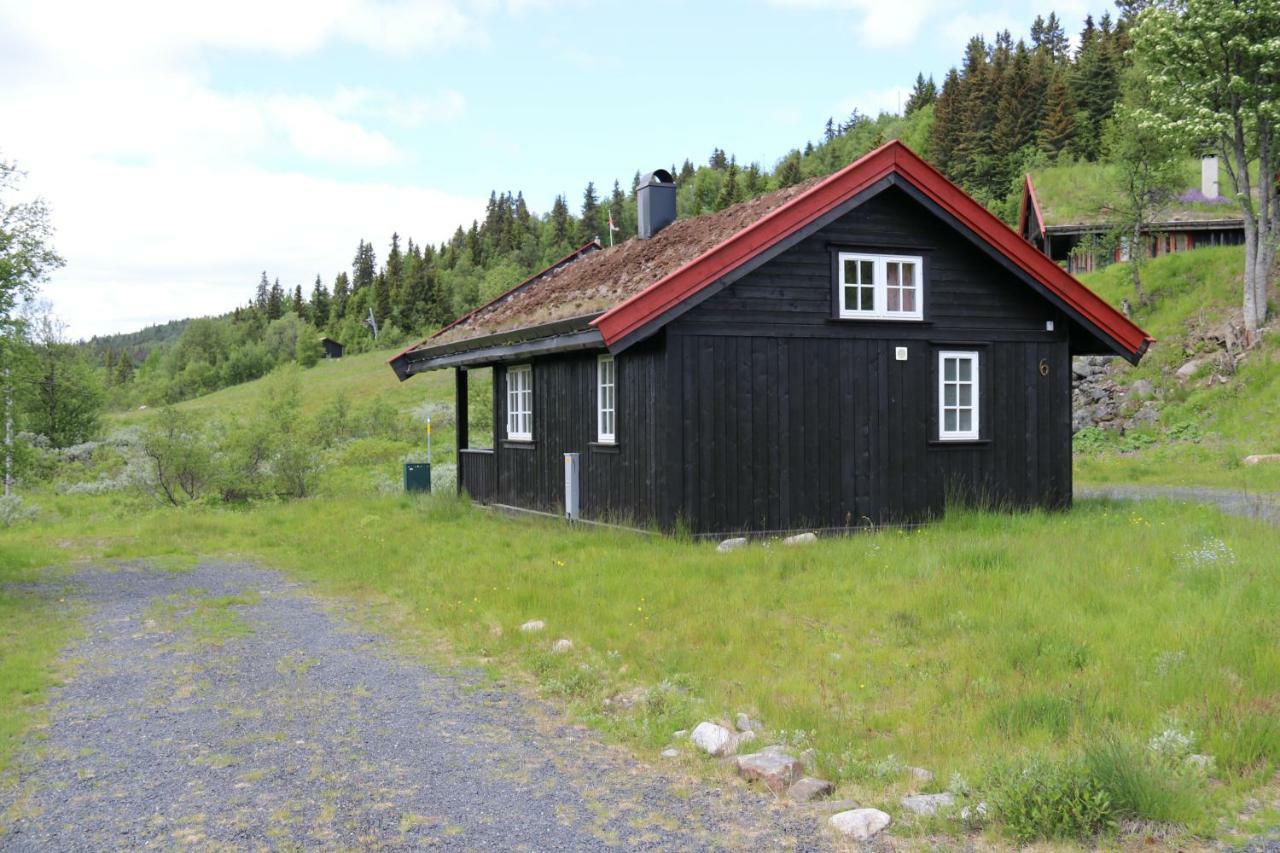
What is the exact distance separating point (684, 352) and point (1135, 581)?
20.1 ft

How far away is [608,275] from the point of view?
679 inches

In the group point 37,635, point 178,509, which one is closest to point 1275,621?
point 37,635

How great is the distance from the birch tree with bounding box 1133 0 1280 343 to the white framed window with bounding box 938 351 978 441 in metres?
18.2

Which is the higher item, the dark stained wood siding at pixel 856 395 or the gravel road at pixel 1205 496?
the dark stained wood siding at pixel 856 395

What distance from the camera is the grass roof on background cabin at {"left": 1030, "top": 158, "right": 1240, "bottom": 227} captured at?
3741 centimetres

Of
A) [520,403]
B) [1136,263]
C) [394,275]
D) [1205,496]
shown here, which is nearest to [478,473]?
[520,403]

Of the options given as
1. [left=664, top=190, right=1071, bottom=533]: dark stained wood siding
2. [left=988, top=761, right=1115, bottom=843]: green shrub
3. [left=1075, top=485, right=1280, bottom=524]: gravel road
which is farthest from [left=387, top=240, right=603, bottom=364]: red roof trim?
[left=988, top=761, right=1115, bottom=843]: green shrub

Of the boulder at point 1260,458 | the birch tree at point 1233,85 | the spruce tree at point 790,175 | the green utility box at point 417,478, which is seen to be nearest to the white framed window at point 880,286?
the green utility box at point 417,478

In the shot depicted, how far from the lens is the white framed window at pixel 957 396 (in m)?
15.3

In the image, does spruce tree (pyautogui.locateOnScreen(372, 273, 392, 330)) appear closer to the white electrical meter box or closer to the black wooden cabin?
the white electrical meter box

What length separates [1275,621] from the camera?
24.8 ft

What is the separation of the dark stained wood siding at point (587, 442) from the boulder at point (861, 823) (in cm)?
868

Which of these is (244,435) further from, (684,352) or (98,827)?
(98,827)

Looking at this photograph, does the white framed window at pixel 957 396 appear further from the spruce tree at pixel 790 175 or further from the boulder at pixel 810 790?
the spruce tree at pixel 790 175
